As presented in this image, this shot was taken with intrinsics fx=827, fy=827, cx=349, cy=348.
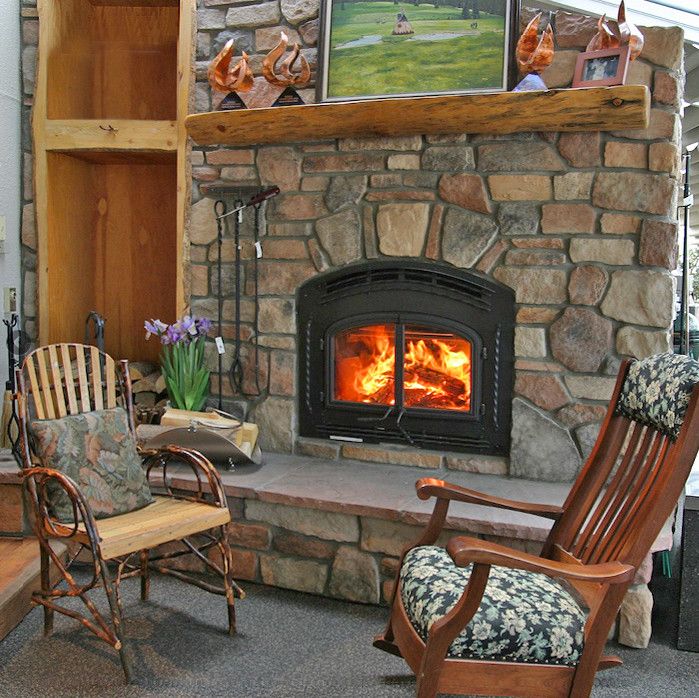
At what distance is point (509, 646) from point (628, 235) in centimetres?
185

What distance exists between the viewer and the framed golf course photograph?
3391mm

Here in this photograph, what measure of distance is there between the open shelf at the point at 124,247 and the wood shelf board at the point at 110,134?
1.03ft

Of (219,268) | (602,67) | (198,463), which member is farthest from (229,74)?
(198,463)

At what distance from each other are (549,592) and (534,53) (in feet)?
6.71

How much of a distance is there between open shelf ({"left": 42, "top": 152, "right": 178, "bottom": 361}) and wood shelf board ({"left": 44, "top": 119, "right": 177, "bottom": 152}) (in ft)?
1.03

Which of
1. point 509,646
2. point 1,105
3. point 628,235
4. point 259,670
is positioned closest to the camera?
point 509,646

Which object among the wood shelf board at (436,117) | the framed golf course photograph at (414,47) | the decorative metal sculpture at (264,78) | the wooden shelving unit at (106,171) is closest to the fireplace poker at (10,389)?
the wooden shelving unit at (106,171)

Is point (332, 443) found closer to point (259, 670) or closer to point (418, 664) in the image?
point (259, 670)

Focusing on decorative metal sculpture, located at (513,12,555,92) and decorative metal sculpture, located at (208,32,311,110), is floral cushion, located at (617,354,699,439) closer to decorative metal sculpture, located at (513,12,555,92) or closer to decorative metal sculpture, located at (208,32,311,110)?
decorative metal sculpture, located at (513,12,555,92)

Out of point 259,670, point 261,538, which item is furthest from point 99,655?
point 261,538

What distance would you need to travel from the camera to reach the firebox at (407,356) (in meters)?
3.52

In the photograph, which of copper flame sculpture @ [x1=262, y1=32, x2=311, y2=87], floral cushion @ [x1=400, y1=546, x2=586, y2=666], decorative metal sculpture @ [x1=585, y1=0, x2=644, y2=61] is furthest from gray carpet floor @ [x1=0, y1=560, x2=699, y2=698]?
copper flame sculpture @ [x1=262, y1=32, x2=311, y2=87]

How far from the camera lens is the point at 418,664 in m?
2.09

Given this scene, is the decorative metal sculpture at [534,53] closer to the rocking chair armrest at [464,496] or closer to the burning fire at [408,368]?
the burning fire at [408,368]
